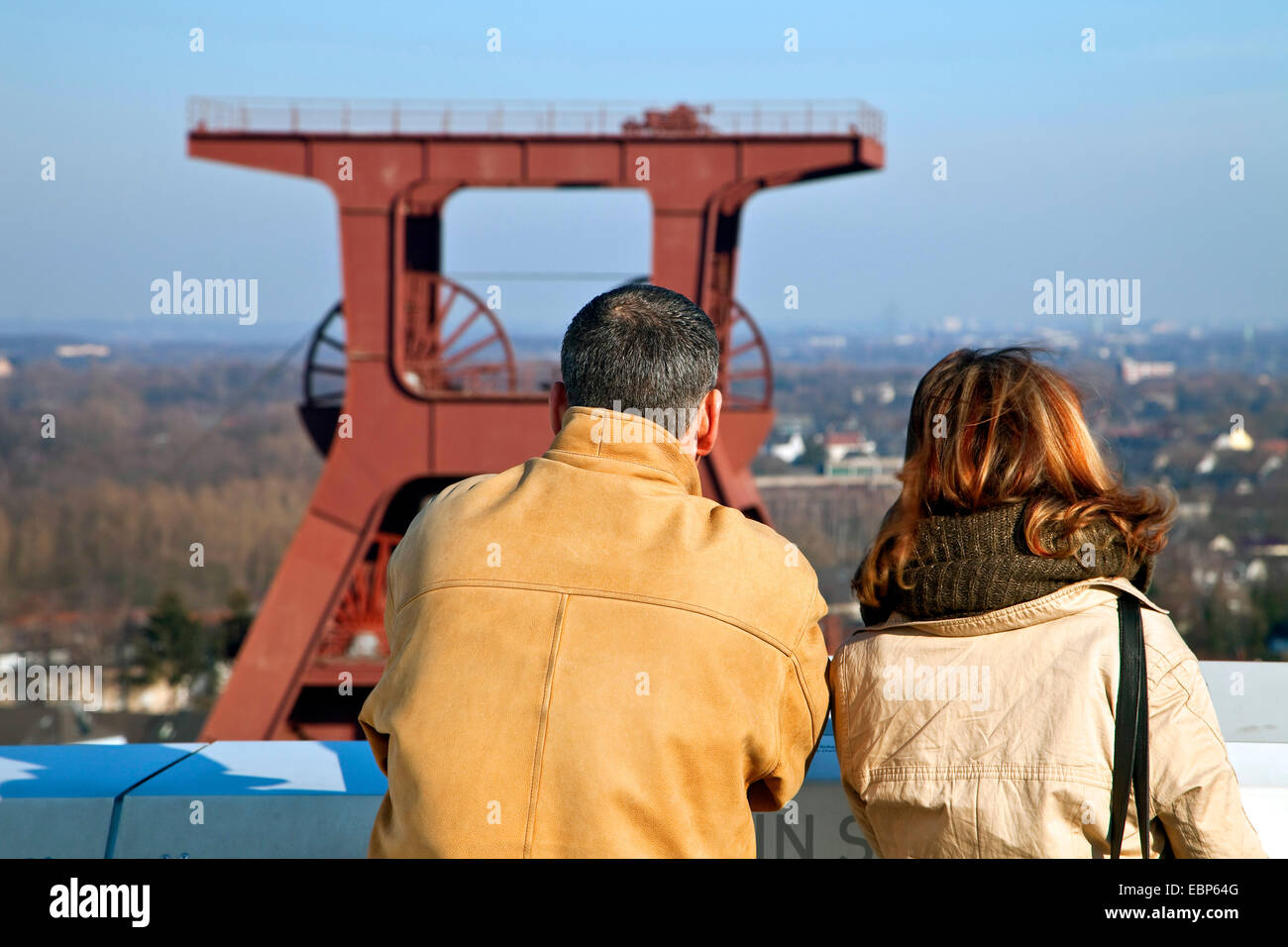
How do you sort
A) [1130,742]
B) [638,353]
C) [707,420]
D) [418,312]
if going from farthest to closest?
[418,312], [707,420], [638,353], [1130,742]

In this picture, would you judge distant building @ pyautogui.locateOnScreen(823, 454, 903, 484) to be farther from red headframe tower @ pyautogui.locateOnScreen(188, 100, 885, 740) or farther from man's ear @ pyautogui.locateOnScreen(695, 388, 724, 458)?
man's ear @ pyautogui.locateOnScreen(695, 388, 724, 458)

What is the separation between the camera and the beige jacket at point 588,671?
151cm

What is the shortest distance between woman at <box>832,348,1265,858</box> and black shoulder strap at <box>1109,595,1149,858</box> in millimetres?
13

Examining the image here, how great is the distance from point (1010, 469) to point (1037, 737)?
0.39 m

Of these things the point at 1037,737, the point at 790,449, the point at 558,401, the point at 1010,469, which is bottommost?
the point at 790,449

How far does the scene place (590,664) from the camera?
153 centimetres

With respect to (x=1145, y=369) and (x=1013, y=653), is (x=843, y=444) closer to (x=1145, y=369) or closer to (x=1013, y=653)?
(x=1145, y=369)

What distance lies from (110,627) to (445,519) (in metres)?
54.0

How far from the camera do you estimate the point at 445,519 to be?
1.67 meters

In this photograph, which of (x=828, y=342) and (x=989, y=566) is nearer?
(x=989, y=566)

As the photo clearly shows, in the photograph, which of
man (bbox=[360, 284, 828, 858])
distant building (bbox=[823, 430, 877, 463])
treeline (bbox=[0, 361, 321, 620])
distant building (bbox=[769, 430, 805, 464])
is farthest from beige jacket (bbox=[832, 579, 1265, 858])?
treeline (bbox=[0, 361, 321, 620])

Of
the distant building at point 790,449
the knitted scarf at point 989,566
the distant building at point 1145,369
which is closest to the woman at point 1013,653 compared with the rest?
the knitted scarf at point 989,566

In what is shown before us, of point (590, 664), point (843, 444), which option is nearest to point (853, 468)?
point (843, 444)
